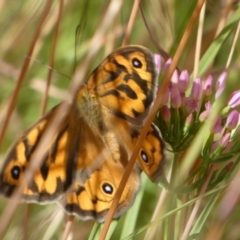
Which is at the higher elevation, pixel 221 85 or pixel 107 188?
pixel 221 85

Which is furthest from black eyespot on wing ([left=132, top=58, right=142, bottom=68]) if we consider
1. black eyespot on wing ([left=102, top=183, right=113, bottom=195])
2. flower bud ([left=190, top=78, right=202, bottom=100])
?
black eyespot on wing ([left=102, top=183, right=113, bottom=195])

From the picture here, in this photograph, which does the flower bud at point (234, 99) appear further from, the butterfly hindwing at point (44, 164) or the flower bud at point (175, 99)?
the butterfly hindwing at point (44, 164)

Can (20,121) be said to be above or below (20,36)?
below

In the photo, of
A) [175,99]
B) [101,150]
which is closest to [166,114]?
[175,99]

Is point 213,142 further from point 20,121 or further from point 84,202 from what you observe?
point 20,121

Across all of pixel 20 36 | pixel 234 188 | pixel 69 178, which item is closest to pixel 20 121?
pixel 20 36

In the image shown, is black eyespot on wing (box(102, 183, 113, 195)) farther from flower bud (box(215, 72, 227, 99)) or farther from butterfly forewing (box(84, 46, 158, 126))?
flower bud (box(215, 72, 227, 99))

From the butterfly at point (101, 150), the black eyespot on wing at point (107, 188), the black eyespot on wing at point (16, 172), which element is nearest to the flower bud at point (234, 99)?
the butterfly at point (101, 150)

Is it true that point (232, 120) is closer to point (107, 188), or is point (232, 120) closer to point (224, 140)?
point (224, 140)

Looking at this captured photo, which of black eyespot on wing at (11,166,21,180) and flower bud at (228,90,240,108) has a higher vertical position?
flower bud at (228,90,240,108)
